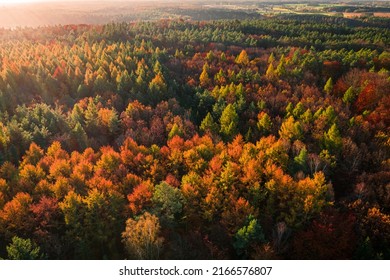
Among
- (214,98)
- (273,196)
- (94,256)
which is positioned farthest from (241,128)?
(94,256)

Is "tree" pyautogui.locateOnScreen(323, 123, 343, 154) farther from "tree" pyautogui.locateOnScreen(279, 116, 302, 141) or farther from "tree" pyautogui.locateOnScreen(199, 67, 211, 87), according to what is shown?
"tree" pyautogui.locateOnScreen(199, 67, 211, 87)

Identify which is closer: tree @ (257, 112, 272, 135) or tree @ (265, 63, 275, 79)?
tree @ (257, 112, 272, 135)

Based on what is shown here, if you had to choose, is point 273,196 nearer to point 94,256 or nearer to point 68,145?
point 94,256

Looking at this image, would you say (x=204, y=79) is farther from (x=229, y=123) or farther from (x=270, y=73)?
(x=229, y=123)

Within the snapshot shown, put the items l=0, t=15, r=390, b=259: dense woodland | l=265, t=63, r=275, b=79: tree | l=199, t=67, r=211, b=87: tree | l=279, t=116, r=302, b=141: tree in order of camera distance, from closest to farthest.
→ l=0, t=15, r=390, b=259: dense woodland, l=279, t=116, r=302, b=141: tree, l=199, t=67, r=211, b=87: tree, l=265, t=63, r=275, b=79: tree

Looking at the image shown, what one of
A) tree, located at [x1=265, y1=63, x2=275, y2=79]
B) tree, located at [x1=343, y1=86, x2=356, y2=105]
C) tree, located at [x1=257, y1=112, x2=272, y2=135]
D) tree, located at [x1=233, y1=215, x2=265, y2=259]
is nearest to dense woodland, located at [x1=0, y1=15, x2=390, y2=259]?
tree, located at [x1=233, y1=215, x2=265, y2=259]

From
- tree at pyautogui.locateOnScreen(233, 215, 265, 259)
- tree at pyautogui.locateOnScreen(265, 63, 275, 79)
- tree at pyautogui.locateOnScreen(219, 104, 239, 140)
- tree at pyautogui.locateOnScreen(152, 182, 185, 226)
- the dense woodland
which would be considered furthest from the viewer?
tree at pyautogui.locateOnScreen(265, 63, 275, 79)

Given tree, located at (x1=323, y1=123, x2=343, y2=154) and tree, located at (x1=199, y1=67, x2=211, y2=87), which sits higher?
tree, located at (x1=199, y1=67, x2=211, y2=87)

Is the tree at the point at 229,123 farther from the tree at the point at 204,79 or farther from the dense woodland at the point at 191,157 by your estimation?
the tree at the point at 204,79

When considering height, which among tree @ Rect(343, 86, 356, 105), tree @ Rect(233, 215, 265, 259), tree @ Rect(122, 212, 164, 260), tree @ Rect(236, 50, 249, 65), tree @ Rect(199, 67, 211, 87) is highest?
tree @ Rect(236, 50, 249, 65)
